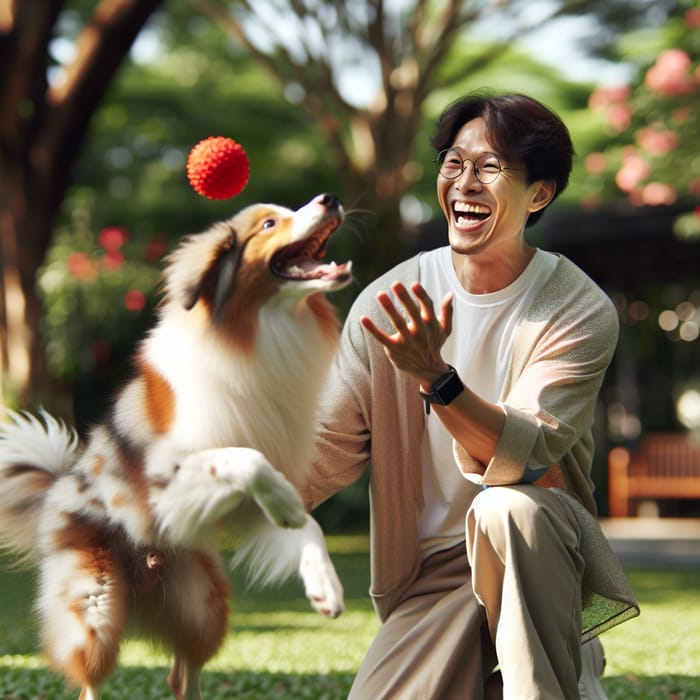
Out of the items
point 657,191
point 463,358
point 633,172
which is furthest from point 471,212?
point 657,191

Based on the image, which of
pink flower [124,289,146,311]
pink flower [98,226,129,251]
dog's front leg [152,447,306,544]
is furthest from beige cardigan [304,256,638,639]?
pink flower [98,226,129,251]

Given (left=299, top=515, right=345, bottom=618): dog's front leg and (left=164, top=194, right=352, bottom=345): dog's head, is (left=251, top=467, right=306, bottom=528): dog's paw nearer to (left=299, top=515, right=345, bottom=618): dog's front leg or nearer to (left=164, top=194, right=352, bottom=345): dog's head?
(left=299, top=515, right=345, bottom=618): dog's front leg

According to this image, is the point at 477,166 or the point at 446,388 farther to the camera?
the point at 477,166

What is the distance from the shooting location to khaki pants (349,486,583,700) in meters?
2.90

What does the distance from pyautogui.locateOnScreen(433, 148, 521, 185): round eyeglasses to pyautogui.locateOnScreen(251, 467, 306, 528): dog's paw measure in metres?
1.04

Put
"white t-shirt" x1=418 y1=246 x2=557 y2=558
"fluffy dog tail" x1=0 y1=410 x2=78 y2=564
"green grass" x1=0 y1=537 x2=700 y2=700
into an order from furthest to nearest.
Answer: "green grass" x1=0 y1=537 x2=700 y2=700 < "white t-shirt" x1=418 y1=246 x2=557 y2=558 < "fluffy dog tail" x1=0 y1=410 x2=78 y2=564

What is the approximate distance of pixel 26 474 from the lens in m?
3.21

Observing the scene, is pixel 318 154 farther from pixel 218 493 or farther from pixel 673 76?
pixel 218 493

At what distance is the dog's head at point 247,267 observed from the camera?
2.66 meters

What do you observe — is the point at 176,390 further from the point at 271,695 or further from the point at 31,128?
the point at 31,128

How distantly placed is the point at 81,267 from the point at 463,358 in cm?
862

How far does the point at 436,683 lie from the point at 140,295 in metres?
8.67

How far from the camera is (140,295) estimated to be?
11.4 metres

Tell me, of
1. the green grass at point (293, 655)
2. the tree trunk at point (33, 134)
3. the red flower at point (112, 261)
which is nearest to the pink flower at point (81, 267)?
the red flower at point (112, 261)
